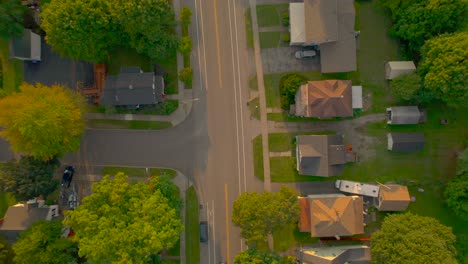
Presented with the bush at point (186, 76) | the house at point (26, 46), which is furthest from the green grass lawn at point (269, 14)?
the house at point (26, 46)

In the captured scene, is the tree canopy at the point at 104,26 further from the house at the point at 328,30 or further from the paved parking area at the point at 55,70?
the house at the point at 328,30

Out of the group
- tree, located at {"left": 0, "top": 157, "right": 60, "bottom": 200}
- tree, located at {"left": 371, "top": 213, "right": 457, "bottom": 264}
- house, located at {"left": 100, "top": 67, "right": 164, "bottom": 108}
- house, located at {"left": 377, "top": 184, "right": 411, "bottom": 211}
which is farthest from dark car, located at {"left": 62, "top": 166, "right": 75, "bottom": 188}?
house, located at {"left": 377, "top": 184, "right": 411, "bottom": 211}

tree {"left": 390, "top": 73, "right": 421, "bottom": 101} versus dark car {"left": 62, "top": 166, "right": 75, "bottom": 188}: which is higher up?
tree {"left": 390, "top": 73, "right": 421, "bottom": 101}

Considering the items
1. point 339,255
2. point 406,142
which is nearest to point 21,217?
point 339,255

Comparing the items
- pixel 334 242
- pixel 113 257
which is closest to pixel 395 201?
pixel 334 242

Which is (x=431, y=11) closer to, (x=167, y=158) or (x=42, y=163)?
(x=167, y=158)

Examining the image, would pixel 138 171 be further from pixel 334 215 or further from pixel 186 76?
pixel 334 215

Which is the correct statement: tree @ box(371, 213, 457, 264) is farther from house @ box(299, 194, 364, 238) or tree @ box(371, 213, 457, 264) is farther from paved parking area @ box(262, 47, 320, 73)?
paved parking area @ box(262, 47, 320, 73)
